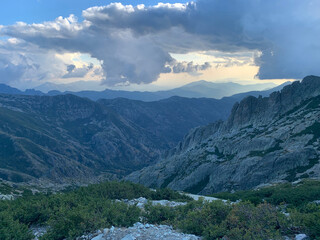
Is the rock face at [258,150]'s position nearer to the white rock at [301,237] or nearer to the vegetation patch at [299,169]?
the vegetation patch at [299,169]

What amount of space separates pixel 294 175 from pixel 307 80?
79.7 meters

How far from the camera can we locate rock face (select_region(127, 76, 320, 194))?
7825 centimetres

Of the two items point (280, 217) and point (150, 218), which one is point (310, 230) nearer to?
point (280, 217)

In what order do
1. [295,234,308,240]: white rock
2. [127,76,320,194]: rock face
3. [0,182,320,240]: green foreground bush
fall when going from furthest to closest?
[127,76,320,194]: rock face < [0,182,320,240]: green foreground bush < [295,234,308,240]: white rock

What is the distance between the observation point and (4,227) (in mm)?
16688

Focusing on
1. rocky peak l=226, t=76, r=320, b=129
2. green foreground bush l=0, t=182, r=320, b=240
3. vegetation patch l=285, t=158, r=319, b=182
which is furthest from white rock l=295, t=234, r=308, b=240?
rocky peak l=226, t=76, r=320, b=129

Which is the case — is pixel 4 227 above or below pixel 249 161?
above

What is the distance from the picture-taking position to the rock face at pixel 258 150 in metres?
78.2

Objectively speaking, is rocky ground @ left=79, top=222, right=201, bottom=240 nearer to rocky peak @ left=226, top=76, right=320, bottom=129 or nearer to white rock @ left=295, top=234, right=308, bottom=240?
white rock @ left=295, top=234, right=308, bottom=240

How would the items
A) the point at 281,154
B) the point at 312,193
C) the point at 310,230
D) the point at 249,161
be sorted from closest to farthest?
the point at 310,230 < the point at 312,193 < the point at 281,154 < the point at 249,161

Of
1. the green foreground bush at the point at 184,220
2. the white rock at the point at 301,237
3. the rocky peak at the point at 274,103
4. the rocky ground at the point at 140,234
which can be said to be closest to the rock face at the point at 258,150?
the rocky peak at the point at 274,103

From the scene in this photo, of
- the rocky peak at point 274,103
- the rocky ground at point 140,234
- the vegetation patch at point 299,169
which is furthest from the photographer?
the rocky peak at point 274,103

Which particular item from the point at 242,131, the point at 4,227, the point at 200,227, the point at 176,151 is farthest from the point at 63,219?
the point at 176,151

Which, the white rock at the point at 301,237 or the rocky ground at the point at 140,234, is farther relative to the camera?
the rocky ground at the point at 140,234
